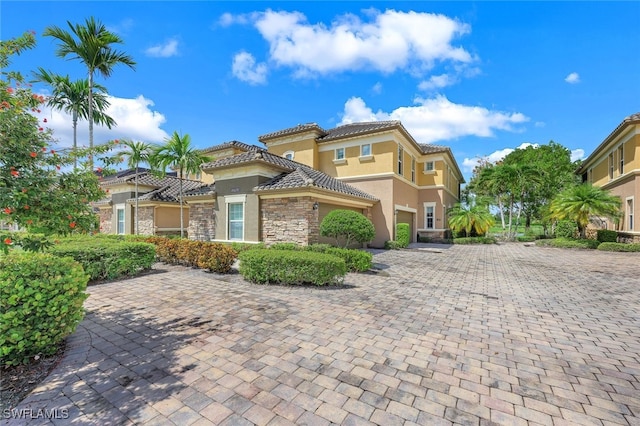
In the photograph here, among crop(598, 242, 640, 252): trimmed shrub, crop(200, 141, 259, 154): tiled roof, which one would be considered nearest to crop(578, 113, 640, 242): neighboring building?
crop(598, 242, 640, 252): trimmed shrub

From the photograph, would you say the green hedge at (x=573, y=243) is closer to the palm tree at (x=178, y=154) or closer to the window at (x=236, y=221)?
the window at (x=236, y=221)

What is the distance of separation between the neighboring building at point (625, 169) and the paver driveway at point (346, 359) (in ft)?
48.1

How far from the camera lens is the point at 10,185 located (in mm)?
3199

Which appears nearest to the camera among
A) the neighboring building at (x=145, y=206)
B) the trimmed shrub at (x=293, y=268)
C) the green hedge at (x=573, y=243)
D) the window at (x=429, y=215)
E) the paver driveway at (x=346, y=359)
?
the paver driveway at (x=346, y=359)

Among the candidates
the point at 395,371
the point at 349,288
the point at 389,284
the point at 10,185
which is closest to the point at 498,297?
the point at 389,284

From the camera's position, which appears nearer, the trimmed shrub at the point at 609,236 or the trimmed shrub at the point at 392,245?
the trimmed shrub at the point at 392,245

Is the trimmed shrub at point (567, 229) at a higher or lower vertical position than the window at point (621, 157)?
lower

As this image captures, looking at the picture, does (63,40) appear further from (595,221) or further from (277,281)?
(595,221)

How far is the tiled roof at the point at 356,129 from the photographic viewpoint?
56.8 feet

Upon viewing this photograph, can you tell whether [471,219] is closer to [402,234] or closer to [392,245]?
[402,234]

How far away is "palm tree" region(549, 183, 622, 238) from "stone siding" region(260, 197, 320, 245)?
17.8 metres

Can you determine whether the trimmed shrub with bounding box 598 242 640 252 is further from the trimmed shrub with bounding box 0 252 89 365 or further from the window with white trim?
the window with white trim

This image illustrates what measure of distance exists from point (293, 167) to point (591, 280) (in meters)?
13.3

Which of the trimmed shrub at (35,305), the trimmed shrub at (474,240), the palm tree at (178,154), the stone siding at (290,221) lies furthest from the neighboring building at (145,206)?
the trimmed shrub at (474,240)
